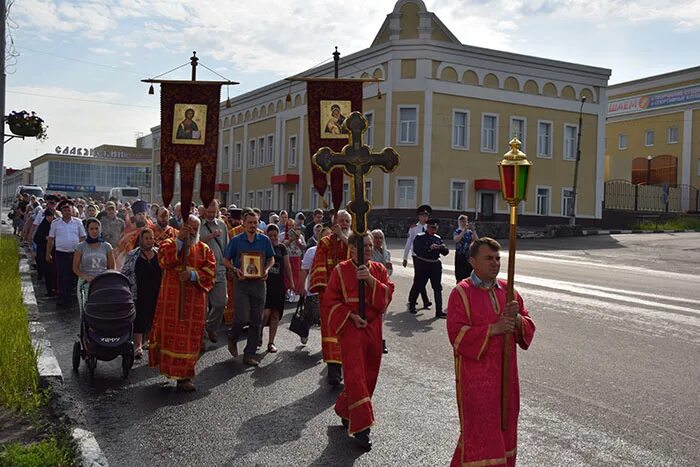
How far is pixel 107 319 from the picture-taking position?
328 inches

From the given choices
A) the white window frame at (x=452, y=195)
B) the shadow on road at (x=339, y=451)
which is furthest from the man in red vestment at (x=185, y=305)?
the white window frame at (x=452, y=195)

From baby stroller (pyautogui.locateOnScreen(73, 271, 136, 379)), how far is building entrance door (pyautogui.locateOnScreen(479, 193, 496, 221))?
114ft

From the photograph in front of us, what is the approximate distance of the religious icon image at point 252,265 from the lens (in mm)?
9930

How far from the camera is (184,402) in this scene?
7750mm

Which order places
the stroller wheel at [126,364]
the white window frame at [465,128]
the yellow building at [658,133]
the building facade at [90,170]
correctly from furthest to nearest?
the building facade at [90,170] → the yellow building at [658,133] → the white window frame at [465,128] → the stroller wheel at [126,364]

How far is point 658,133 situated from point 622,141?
12.9 ft

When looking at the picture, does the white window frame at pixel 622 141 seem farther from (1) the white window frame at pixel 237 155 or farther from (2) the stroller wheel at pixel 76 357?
(2) the stroller wheel at pixel 76 357

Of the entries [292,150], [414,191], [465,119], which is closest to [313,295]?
[414,191]

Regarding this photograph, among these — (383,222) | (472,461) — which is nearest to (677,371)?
(472,461)

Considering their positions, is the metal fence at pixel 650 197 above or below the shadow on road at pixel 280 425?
above

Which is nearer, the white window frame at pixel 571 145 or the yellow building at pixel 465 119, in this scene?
the yellow building at pixel 465 119

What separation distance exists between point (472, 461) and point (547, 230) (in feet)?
117

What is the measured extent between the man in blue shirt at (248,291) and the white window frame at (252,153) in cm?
4564

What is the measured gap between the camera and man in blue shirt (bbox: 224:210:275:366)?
9.84 meters
